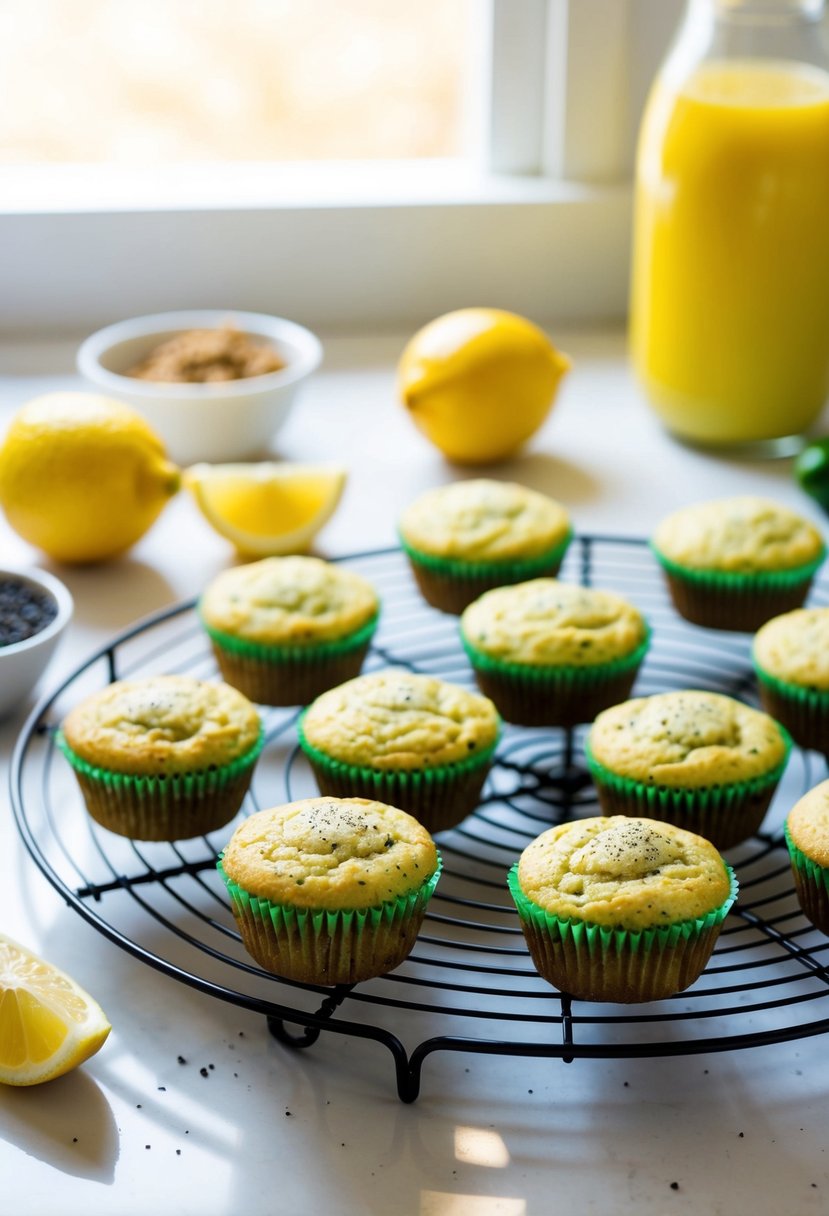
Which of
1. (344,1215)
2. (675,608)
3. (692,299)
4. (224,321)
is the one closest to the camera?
(344,1215)

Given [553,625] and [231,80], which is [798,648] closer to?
[553,625]

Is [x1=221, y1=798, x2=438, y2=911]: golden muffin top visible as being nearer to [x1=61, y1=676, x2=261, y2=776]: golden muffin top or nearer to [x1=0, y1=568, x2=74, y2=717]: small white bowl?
[x1=61, y1=676, x2=261, y2=776]: golden muffin top

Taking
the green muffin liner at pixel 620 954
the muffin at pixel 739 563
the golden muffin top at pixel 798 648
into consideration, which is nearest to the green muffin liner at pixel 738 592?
the muffin at pixel 739 563

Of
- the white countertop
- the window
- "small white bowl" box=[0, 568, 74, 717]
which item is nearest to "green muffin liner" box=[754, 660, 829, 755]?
the white countertop

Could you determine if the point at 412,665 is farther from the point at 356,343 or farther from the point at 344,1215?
the point at 356,343

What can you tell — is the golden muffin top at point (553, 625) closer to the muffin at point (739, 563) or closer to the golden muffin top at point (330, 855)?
the muffin at point (739, 563)

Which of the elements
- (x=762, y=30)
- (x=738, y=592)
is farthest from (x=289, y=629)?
(x=762, y=30)

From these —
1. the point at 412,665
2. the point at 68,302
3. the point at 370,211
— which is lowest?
the point at 412,665

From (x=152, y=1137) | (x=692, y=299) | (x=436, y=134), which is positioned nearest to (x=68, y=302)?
(x=436, y=134)
